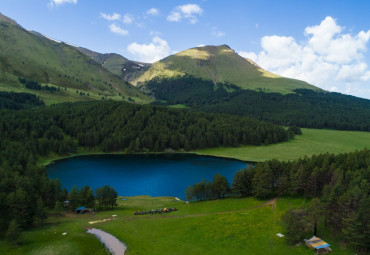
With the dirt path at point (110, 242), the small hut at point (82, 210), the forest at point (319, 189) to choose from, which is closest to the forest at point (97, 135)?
the small hut at point (82, 210)

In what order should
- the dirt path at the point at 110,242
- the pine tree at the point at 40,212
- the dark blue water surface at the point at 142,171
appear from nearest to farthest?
the dirt path at the point at 110,242 → the pine tree at the point at 40,212 → the dark blue water surface at the point at 142,171

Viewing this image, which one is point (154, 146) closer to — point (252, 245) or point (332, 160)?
point (332, 160)

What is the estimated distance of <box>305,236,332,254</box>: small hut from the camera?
40.5 metres

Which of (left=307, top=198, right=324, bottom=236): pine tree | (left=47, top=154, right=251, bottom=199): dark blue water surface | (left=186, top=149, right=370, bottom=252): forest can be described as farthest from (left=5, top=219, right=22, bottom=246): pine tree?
(left=307, top=198, right=324, bottom=236): pine tree

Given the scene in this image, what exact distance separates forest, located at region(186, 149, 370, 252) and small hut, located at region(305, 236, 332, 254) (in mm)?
2189

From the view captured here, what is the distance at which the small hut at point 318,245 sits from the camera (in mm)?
40500

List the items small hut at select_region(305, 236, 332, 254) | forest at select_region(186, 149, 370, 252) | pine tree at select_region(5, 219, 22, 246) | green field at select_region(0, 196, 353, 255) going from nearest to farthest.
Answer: small hut at select_region(305, 236, 332, 254), forest at select_region(186, 149, 370, 252), green field at select_region(0, 196, 353, 255), pine tree at select_region(5, 219, 22, 246)

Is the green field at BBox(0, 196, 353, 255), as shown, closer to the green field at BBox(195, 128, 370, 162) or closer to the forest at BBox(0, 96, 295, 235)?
the forest at BBox(0, 96, 295, 235)

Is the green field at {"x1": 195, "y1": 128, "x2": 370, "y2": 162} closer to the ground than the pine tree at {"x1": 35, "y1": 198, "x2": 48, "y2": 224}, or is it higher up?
higher up

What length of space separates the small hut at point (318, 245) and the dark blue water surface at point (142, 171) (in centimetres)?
4822

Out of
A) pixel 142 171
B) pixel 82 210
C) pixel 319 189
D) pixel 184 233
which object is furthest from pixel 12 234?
pixel 142 171

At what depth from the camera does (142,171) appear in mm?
128500

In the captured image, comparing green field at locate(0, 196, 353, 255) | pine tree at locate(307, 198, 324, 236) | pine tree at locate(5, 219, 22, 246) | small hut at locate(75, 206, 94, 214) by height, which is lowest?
small hut at locate(75, 206, 94, 214)

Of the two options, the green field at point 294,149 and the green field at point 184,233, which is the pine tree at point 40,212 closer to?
the green field at point 184,233
